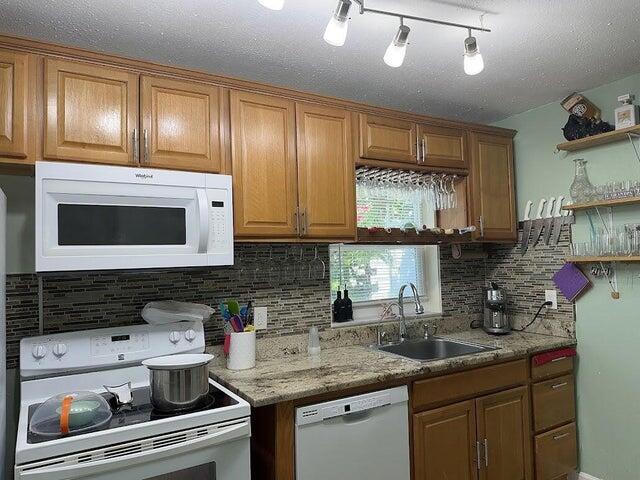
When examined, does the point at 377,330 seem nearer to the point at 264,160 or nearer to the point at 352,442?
the point at 352,442

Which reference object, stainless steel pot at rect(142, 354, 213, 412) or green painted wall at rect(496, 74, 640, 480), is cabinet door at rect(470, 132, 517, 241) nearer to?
green painted wall at rect(496, 74, 640, 480)

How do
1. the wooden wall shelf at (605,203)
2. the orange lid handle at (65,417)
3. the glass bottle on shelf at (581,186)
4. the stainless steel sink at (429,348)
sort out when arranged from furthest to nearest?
the stainless steel sink at (429,348) → the glass bottle on shelf at (581,186) → the wooden wall shelf at (605,203) → the orange lid handle at (65,417)

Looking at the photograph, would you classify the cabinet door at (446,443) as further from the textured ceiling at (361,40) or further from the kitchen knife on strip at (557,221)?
the textured ceiling at (361,40)

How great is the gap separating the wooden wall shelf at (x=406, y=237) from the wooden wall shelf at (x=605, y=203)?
0.58m

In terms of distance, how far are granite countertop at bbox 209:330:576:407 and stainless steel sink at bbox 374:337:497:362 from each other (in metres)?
0.11

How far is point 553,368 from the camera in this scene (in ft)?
8.20

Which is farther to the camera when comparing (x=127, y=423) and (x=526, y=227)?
(x=526, y=227)

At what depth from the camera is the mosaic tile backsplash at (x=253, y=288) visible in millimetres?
1892

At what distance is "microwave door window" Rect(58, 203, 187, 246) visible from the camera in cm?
161

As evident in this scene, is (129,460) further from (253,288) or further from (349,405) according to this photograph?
(253,288)

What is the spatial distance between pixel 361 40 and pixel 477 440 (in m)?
1.95

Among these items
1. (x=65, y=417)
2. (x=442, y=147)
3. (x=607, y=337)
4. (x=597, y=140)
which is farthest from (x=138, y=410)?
(x=597, y=140)

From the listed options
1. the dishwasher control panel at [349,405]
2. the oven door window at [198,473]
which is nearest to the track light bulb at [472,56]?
the dishwasher control panel at [349,405]

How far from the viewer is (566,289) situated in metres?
2.63
